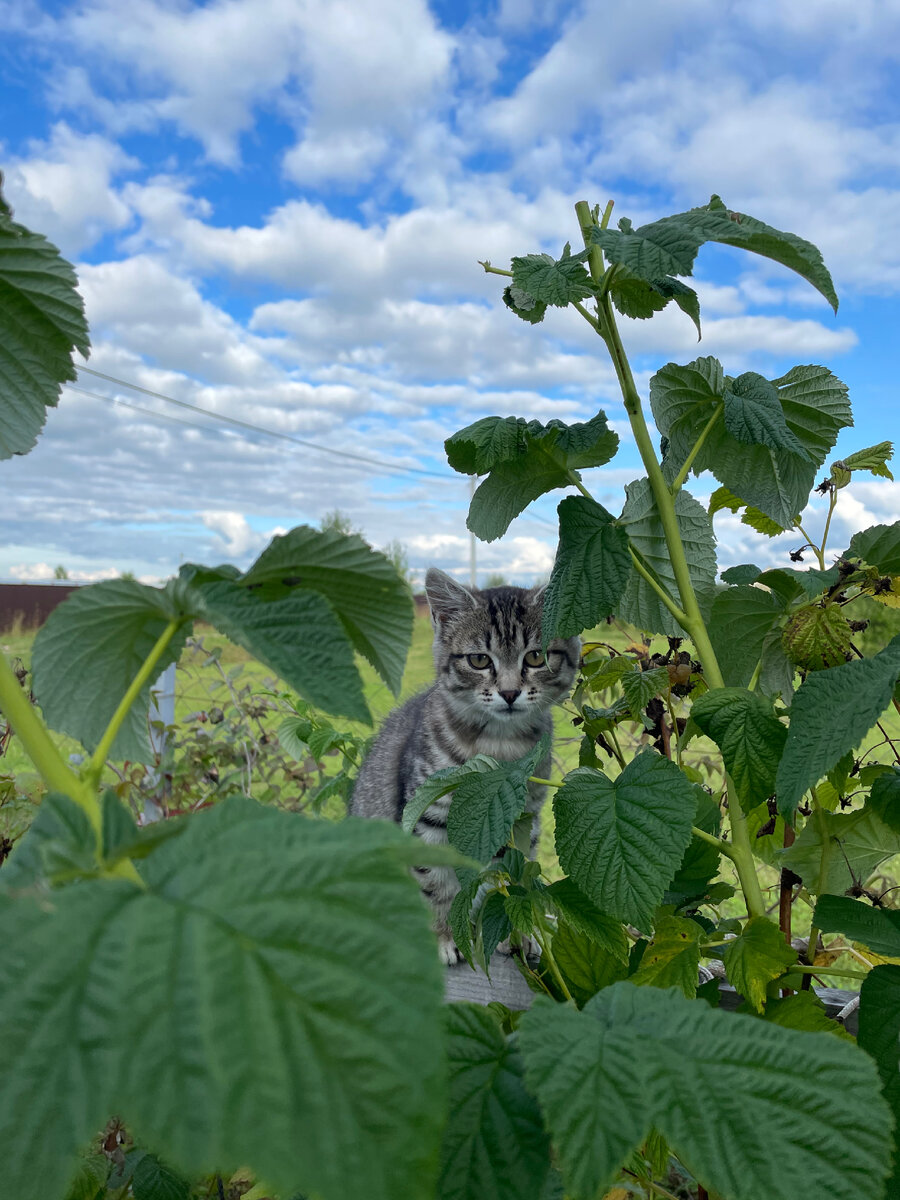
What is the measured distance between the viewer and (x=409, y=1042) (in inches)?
11.2

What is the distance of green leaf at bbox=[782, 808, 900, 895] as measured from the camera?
98 centimetres

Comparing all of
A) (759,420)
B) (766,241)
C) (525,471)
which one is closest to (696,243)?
(766,241)

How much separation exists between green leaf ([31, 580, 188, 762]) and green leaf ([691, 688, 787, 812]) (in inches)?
20.6

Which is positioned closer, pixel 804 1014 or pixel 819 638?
pixel 804 1014

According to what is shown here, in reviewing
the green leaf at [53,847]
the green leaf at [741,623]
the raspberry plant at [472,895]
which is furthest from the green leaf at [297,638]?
the green leaf at [741,623]

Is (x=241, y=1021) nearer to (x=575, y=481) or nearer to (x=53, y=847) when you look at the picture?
(x=53, y=847)

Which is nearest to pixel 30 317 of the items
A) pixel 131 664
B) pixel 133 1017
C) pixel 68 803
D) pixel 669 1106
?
pixel 131 664

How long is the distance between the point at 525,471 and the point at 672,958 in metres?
0.56

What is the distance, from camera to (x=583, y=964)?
3.18 ft

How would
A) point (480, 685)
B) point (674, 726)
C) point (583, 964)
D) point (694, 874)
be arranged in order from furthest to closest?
point (480, 685) < point (674, 726) < point (694, 874) < point (583, 964)

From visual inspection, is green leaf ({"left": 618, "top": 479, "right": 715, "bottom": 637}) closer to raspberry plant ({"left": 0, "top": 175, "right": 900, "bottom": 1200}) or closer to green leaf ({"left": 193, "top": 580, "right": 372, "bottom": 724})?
raspberry plant ({"left": 0, "top": 175, "right": 900, "bottom": 1200})

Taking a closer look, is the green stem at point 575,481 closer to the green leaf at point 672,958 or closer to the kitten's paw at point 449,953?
the green leaf at point 672,958

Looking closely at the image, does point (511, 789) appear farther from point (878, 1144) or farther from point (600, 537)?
point (878, 1144)

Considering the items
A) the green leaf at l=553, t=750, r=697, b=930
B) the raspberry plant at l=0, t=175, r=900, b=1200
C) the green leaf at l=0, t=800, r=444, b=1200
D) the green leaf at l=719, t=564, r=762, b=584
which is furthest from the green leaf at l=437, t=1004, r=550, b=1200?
the green leaf at l=719, t=564, r=762, b=584
